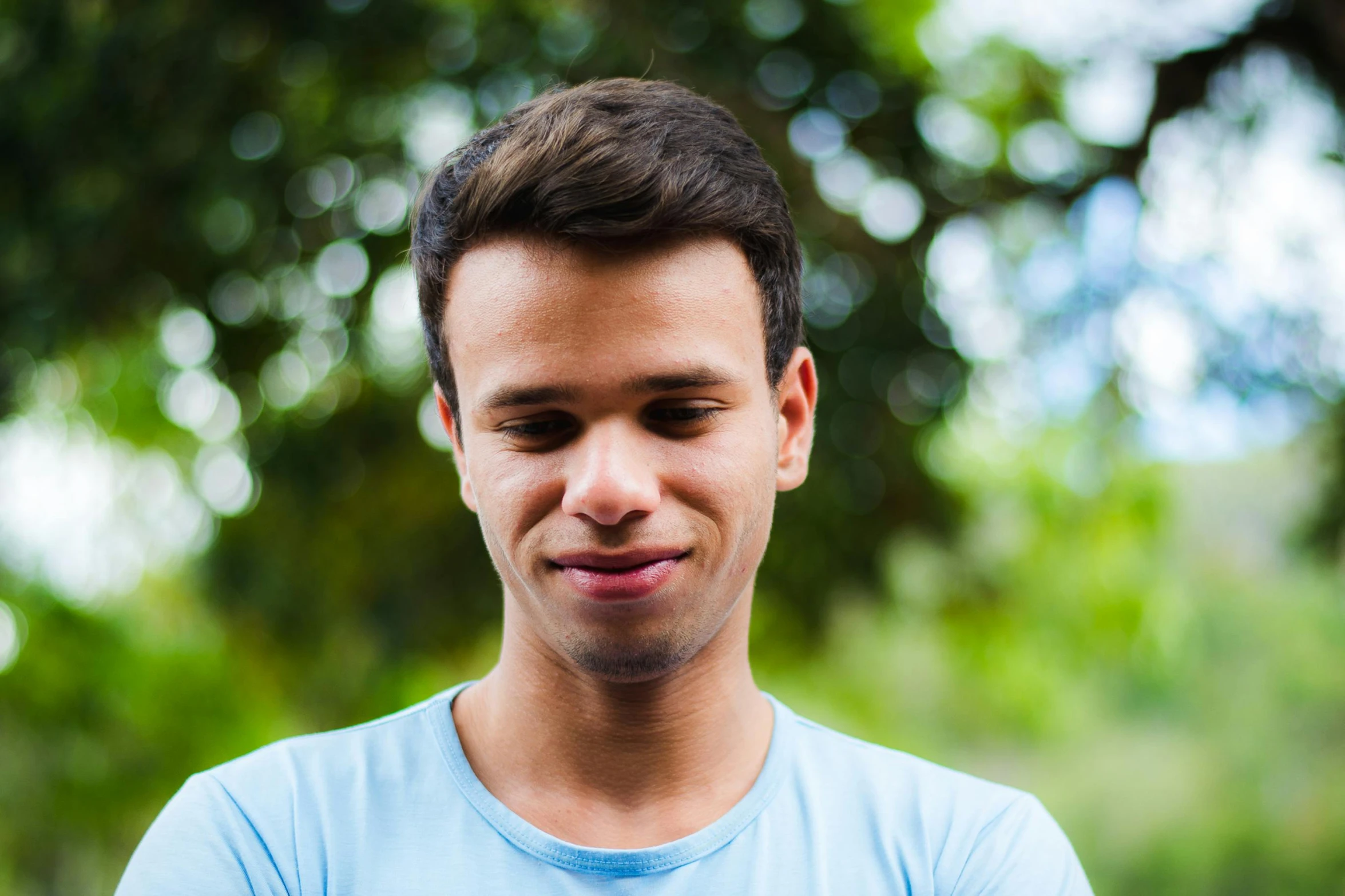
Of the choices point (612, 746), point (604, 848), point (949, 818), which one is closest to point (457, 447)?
point (612, 746)

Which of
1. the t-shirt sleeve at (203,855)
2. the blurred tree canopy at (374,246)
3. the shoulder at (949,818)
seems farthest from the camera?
the blurred tree canopy at (374,246)

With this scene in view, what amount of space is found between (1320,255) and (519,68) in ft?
10.1

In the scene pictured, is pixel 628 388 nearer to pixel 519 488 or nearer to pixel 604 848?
pixel 519 488

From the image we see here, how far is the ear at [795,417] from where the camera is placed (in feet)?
5.78

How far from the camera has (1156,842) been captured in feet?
38.5

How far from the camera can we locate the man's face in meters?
1.48

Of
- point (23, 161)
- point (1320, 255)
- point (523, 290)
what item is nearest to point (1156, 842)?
point (1320, 255)

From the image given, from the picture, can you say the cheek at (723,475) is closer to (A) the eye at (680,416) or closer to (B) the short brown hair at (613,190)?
(A) the eye at (680,416)

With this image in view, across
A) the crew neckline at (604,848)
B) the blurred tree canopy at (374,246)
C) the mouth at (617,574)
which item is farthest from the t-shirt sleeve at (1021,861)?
the blurred tree canopy at (374,246)

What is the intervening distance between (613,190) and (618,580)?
1.61 feet

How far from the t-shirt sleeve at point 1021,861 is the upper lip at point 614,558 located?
575 mm

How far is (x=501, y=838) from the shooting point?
5.10ft

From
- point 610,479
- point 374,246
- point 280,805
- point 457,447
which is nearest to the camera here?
point 610,479

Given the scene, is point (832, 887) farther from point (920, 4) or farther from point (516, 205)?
point (920, 4)
